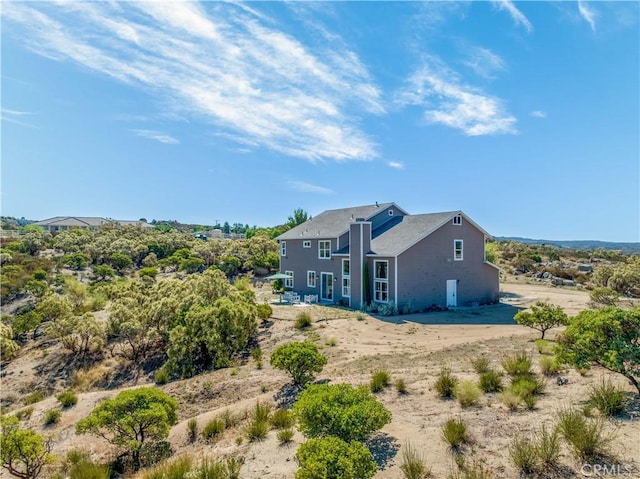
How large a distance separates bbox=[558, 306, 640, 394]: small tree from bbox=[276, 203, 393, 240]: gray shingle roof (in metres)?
20.4

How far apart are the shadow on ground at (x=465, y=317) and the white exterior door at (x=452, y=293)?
65 centimetres

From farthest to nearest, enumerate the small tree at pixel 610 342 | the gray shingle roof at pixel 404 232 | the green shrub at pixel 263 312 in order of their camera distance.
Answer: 1. the gray shingle roof at pixel 404 232
2. the green shrub at pixel 263 312
3. the small tree at pixel 610 342

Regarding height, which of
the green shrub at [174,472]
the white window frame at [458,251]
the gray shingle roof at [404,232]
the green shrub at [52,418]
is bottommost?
the green shrub at [52,418]

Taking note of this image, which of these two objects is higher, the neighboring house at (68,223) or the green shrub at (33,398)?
the neighboring house at (68,223)

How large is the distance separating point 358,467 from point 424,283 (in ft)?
65.7

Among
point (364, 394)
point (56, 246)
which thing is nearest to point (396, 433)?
point (364, 394)

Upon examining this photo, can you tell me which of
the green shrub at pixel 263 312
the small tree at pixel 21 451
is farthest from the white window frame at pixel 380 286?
the small tree at pixel 21 451

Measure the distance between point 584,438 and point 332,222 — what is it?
85.2 feet

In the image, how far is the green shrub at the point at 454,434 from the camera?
21.4 ft

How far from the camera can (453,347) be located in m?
14.4

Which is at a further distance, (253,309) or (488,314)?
(488,314)

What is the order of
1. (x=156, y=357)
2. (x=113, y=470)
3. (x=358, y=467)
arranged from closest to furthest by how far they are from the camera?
(x=358, y=467) < (x=113, y=470) < (x=156, y=357)

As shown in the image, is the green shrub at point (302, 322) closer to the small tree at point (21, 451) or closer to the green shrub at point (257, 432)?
the green shrub at point (257, 432)

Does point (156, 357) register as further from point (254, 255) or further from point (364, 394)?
point (254, 255)
